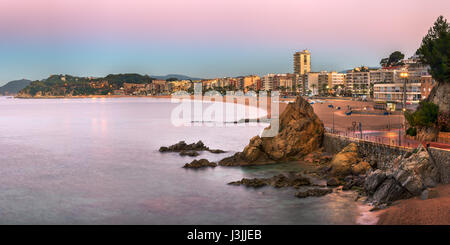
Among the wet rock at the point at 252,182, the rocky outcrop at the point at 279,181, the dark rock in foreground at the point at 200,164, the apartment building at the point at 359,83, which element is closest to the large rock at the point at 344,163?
the rocky outcrop at the point at 279,181

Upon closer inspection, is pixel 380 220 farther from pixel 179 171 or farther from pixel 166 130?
pixel 166 130

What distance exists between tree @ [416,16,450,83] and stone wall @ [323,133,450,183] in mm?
7395

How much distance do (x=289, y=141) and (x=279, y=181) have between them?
31.2 feet

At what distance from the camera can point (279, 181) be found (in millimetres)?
29781

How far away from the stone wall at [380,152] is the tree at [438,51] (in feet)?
24.3

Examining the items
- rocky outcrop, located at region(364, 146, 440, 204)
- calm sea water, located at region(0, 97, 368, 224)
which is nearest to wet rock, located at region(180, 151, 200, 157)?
calm sea water, located at region(0, 97, 368, 224)

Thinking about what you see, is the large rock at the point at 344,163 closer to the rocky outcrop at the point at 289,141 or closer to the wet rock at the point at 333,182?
the wet rock at the point at 333,182

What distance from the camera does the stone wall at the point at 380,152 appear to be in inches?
970

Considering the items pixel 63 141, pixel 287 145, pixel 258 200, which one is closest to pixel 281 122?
pixel 287 145

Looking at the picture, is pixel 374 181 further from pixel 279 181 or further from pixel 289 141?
pixel 289 141

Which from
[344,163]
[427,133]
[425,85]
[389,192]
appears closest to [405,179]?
[389,192]

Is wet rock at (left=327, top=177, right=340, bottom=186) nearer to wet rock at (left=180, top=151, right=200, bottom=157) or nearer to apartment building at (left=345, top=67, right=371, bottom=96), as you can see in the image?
wet rock at (left=180, top=151, right=200, bottom=157)

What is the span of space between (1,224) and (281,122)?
25.9 meters
